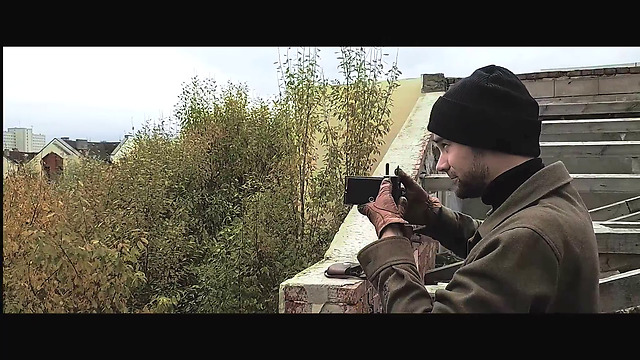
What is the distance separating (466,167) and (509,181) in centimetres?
11

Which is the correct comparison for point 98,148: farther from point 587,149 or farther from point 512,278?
point 512,278

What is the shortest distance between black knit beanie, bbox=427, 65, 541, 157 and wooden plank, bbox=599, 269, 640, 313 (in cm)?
138

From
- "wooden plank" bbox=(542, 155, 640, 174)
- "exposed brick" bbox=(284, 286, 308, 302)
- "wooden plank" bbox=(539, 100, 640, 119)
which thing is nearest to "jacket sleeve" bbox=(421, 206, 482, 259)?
"exposed brick" bbox=(284, 286, 308, 302)

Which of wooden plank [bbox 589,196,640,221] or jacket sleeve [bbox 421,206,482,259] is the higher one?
jacket sleeve [bbox 421,206,482,259]

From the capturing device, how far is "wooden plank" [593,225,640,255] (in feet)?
9.55

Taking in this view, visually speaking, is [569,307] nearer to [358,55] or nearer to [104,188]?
[358,55]

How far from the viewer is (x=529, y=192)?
1.34m

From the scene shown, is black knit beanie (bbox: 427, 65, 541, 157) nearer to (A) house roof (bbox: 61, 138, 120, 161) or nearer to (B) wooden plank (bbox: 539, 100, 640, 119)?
(A) house roof (bbox: 61, 138, 120, 161)

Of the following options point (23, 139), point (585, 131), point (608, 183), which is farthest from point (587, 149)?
point (23, 139)

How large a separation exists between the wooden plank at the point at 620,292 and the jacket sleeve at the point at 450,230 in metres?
0.93

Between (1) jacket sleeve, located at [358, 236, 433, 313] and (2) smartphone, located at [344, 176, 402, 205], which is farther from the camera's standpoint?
(2) smartphone, located at [344, 176, 402, 205]

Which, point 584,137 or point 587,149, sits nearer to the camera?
point 587,149

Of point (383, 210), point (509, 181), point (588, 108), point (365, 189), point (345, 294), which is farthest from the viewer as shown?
point (588, 108)
